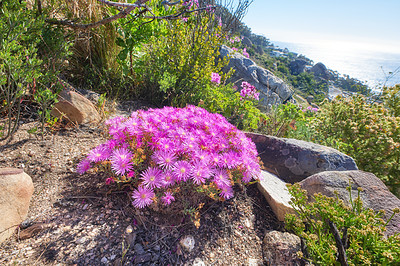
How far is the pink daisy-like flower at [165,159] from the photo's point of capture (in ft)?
4.78

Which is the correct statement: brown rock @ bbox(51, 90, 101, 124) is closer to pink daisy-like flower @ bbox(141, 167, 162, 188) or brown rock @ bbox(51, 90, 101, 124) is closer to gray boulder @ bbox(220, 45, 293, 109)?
pink daisy-like flower @ bbox(141, 167, 162, 188)

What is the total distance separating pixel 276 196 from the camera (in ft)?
6.81

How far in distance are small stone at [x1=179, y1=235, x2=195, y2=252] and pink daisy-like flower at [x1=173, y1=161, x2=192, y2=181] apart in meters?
0.49

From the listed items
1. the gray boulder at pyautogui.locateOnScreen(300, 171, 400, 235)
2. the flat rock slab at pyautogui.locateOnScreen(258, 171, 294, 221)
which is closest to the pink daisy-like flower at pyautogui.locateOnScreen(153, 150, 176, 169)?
the flat rock slab at pyautogui.locateOnScreen(258, 171, 294, 221)

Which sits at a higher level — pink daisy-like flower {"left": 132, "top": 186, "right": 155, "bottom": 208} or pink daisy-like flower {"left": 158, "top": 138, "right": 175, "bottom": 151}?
pink daisy-like flower {"left": 158, "top": 138, "right": 175, "bottom": 151}

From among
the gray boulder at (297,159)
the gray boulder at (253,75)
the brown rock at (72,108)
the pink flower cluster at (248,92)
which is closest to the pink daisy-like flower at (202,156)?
the gray boulder at (297,159)

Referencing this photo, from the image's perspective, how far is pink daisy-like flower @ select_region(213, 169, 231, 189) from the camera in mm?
1498

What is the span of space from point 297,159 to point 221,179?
1576 millimetres

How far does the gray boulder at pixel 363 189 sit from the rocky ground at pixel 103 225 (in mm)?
534

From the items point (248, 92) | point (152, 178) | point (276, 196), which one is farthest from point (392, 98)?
point (152, 178)

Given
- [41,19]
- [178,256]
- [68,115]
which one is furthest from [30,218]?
[41,19]

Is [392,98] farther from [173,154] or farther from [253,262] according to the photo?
[173,154]

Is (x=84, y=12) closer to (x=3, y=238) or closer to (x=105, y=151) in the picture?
(x=105, y=151)

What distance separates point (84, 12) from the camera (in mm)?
2971
